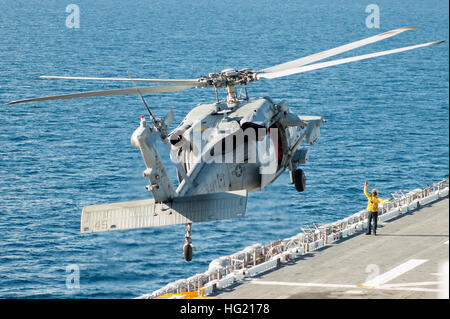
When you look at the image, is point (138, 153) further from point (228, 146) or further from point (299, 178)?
point (228, 146)

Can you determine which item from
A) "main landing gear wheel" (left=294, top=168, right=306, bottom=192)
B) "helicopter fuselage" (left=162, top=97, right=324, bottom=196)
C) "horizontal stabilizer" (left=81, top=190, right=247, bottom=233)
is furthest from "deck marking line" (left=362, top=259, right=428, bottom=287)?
"horizontal stabilizer" (left=81, top=190, right=247, bottom=233)

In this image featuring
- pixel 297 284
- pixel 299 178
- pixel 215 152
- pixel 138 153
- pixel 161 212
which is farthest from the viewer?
pixel 138 153

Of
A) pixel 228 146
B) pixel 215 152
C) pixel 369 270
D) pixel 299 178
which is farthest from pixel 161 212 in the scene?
pixel 369 270

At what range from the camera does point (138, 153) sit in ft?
265

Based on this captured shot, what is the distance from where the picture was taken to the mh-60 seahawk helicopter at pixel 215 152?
25.8 metres

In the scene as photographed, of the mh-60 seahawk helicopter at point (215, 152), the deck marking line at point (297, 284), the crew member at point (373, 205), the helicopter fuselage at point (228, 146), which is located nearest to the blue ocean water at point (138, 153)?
the mh-60 seahawk helicopter at point (215, 152)

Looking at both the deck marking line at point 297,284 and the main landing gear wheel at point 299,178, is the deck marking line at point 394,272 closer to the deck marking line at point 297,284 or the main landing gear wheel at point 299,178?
the deck marking line at point 297,284

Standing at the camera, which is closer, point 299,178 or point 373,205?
point 299,178

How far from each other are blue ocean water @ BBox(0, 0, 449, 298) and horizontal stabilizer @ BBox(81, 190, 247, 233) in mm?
915

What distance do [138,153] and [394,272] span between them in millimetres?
47556

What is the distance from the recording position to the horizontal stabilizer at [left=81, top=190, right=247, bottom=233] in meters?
25.8

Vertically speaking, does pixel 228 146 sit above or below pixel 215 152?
above

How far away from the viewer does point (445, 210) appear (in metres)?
48.7

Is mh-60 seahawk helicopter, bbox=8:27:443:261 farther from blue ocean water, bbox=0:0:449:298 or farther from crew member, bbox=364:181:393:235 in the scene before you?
crew member, bbox=364:181:393:235
